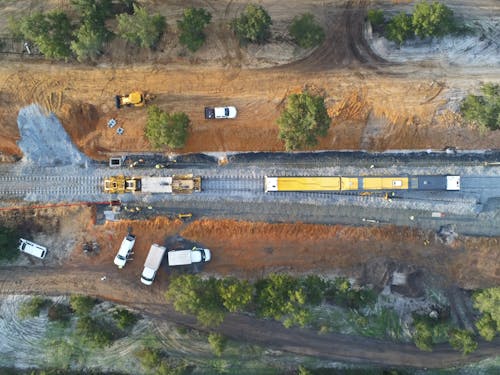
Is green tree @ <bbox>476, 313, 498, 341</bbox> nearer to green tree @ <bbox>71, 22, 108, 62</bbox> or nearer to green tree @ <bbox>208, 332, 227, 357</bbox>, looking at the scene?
green tree @ <bbox>208, 332, 227, 357</bbox>

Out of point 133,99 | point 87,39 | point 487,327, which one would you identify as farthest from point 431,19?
point 87,39

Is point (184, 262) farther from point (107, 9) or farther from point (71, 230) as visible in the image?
point (107, 9)

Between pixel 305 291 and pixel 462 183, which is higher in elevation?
pixel 462 183

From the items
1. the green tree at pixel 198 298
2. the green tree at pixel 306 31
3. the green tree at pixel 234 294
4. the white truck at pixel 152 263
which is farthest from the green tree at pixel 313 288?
the green tree at pixel 306 31

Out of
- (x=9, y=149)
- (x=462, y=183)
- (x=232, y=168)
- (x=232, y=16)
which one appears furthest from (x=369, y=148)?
(x=9, y=149)

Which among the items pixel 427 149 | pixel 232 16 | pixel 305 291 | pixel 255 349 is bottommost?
pixel 255 349

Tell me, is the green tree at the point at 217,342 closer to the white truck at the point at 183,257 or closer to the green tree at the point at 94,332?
the white truck at the point at 183,257
